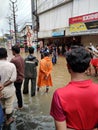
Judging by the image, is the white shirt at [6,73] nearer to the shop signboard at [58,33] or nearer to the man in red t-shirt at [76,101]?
the man in red t-shirt at [76,101]

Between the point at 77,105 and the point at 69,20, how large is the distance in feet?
75.0

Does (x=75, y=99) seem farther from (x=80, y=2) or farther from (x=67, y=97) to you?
(x=80, y=2)

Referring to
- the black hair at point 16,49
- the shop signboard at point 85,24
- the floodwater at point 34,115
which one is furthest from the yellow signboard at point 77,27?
the black hair at point 16,49

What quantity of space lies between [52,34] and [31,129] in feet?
81.4

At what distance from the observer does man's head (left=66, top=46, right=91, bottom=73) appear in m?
1.90

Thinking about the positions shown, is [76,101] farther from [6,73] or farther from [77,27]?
[77,27]

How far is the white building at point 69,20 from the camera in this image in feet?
68.4

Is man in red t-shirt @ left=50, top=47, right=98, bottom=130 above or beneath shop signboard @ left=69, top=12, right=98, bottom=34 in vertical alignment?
beneath

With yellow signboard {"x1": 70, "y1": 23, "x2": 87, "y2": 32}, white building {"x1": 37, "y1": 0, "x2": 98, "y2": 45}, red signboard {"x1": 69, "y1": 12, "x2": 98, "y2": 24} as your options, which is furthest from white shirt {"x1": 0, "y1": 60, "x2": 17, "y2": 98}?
yellow signboard {"x1": 70, "y1": 23, "x2": 87, "y2": 32}

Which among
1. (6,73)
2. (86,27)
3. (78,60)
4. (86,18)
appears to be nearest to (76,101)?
(78,60)

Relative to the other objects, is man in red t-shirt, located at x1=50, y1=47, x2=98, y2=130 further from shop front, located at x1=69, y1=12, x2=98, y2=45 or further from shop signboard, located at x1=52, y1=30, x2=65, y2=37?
shop signboard, located at x1=52, y1=30, x2=65, y2=37

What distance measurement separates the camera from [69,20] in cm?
2405

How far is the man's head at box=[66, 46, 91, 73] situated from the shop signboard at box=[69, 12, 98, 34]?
18134mm

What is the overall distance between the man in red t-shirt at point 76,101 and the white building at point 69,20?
1807 centimetres
